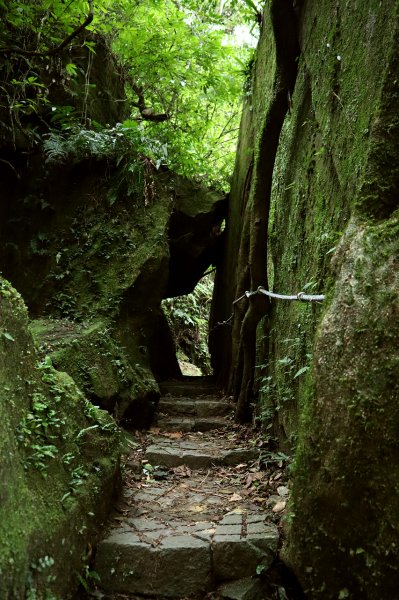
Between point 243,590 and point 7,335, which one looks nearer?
point 7,335

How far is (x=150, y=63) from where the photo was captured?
7.32 meters

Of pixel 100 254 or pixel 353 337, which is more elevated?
pixel 100 254

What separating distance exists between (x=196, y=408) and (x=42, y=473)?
4.00 metres

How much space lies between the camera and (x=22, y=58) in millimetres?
5457

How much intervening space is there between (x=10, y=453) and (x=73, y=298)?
3.60 meters

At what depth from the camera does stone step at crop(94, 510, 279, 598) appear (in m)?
2.66

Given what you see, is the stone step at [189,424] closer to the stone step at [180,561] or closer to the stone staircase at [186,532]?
the stone staircase at [186,532]

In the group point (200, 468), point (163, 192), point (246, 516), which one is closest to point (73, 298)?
point (163, 192)

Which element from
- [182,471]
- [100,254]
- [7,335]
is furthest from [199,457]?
[100,254]

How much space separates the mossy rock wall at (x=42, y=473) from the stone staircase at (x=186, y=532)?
24 centimetres

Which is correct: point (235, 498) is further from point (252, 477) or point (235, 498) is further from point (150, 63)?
point (150, 63)

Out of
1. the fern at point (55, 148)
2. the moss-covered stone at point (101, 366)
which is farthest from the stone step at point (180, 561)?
the fern at point (55, 148)

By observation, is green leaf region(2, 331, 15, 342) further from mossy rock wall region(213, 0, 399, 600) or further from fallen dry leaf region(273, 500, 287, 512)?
fallen dry leaf region(273, 500, 287, 512)

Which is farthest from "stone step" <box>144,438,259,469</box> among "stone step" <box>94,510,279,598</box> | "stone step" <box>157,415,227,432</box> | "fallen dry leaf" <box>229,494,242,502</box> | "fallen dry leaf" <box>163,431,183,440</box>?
"stone step" <box>94,510,279,598</box>
